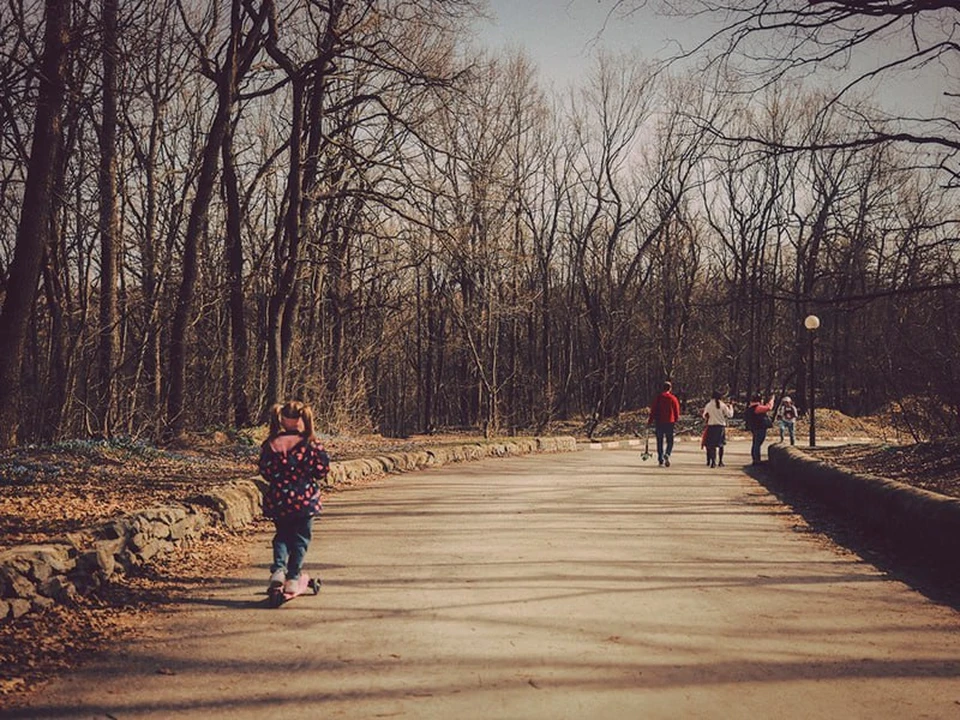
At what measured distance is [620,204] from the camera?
45281mm

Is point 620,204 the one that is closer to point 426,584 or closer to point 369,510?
point 369,510

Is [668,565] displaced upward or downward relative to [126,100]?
downward

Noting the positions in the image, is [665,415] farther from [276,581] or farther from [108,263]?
[276,581]

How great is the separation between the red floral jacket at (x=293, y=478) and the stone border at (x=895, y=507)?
5.43m

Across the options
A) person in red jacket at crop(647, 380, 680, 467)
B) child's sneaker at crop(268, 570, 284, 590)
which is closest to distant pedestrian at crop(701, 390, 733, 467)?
person in red jacket at crop(647, 380, 680, 467)

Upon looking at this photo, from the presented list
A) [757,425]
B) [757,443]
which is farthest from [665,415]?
[757,425]

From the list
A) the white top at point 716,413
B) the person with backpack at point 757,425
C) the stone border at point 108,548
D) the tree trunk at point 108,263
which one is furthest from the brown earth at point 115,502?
the person with backpack at point 757,425

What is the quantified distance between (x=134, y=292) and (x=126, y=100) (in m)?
5.63

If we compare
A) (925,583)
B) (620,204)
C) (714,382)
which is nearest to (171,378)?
(925,583)

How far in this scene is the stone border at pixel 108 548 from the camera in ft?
20.6

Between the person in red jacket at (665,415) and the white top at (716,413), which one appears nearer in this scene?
the person in red jacket at (665,415)

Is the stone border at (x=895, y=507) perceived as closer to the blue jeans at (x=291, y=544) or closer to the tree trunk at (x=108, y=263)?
the blue jeans at (x=291, y=544)

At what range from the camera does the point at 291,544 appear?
7223 millimetres

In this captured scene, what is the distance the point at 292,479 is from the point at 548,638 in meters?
2.55
